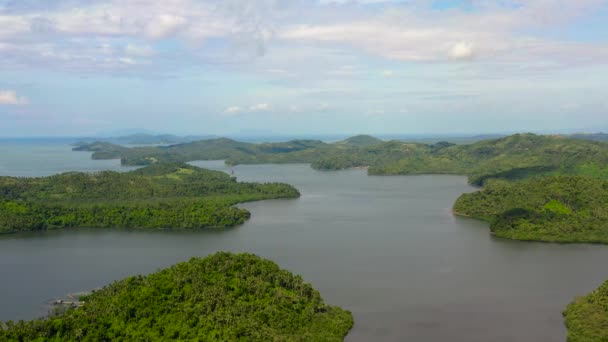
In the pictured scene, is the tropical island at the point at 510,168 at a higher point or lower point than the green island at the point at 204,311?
higher

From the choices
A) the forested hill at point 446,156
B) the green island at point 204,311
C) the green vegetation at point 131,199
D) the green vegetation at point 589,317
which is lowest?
the green vegetation at point 589,317

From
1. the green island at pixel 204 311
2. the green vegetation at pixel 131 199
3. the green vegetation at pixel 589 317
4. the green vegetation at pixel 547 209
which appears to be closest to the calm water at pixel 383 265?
the green vegetation at pixel 589 317

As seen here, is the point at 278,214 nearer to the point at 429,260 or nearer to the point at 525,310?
the point at 429,260

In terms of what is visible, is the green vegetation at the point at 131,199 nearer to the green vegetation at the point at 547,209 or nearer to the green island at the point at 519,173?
the green vegetation at the point at 547,209

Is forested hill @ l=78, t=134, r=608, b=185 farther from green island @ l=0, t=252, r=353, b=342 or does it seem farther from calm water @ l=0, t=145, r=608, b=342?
green island @ l=0, t=252, r=353, b=342

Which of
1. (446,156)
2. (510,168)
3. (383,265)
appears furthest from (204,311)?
(446,156)
